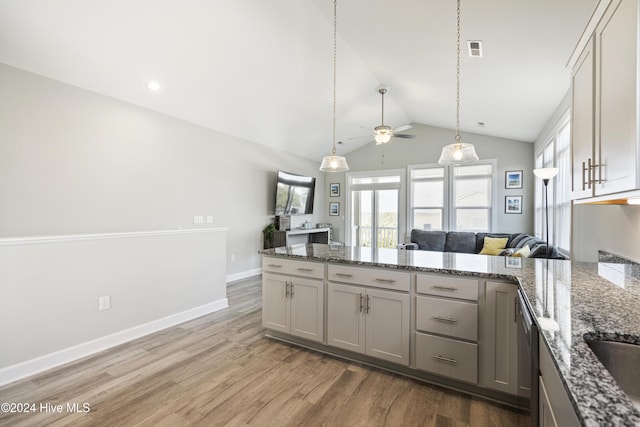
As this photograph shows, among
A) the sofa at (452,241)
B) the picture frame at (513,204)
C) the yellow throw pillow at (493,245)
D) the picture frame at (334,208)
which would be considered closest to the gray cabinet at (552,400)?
the yellow throw pillow at (493,245)

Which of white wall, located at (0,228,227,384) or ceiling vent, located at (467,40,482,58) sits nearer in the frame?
white wall, located at (0,228,227,384)

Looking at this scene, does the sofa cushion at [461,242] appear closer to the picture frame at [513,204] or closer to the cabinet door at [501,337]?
the picture frame at [513,204]

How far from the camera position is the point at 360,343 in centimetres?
250

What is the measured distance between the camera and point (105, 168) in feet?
12.0

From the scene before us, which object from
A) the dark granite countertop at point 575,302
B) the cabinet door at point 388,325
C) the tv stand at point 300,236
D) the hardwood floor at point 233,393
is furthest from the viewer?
the tv stand at point 300,236

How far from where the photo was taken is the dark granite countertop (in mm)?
675

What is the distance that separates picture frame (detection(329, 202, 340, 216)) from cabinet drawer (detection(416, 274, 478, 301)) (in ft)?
19.6

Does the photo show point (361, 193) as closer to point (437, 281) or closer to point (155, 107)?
point (155, 107)

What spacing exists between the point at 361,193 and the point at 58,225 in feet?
20.4

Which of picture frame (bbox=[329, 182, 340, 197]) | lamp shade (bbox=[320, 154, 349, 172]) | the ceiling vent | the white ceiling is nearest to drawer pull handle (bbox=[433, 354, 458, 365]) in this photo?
lamp shade (bbox=[320, 154, 349, 172])

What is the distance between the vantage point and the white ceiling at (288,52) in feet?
8.45

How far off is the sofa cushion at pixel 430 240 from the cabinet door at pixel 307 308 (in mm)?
4069

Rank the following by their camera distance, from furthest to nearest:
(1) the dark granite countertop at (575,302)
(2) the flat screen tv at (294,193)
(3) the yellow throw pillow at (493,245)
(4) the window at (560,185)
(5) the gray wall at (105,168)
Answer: (2) the flat screen tv at (294,193) → (3) the yellow throw pillow at (493,245) → (4) the window at (560,185) → (5) the gray wall at (105,168) → (1) the dark granite countertop at (575,302)

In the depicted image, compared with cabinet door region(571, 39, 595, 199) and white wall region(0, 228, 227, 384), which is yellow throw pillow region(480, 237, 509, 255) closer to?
cabinet door region(571, 39, 595, 199)
